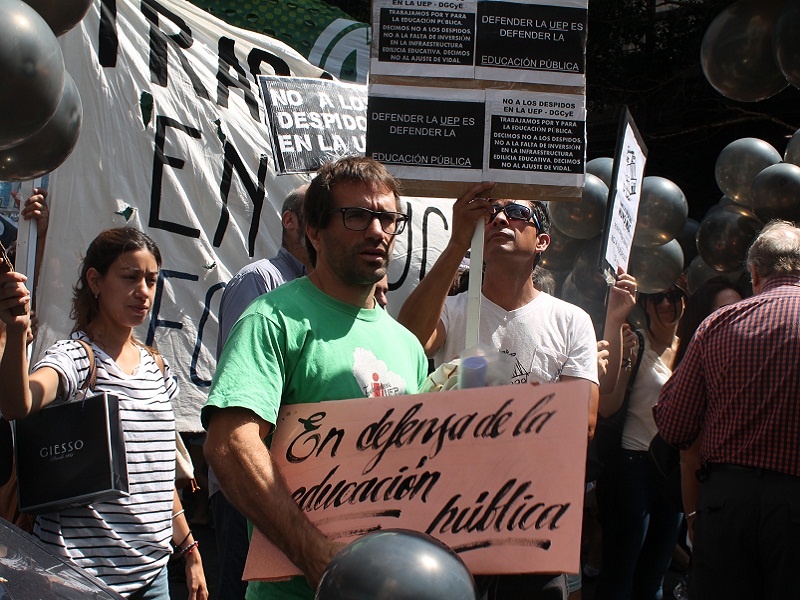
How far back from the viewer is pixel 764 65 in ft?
16.4

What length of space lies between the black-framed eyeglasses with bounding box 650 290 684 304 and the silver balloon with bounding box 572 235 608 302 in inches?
12.2

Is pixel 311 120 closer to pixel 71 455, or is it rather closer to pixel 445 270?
pixel 445 270

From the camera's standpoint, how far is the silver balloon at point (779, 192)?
545cm

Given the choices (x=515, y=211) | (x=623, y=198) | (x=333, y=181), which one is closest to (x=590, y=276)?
(x=623, y=198)

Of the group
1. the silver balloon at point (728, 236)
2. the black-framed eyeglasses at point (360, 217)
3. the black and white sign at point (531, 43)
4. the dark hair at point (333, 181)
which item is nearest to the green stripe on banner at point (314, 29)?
the silver balloon at point (728, 236)

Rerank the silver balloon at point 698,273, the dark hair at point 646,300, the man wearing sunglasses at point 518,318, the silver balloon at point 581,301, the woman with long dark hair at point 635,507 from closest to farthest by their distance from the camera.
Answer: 1. the man wearing sunglasses at point 518,318
2. the woman with long dark hair at point 635,507
3. the dark hair at point 646,300
4. the silver balloon at point 581,301
5. the silver balloon at point 698,273

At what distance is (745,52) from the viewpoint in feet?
16.4

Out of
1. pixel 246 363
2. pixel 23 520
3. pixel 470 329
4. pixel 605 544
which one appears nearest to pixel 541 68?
pixel 470 329

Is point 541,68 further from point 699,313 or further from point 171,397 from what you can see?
point 699,313

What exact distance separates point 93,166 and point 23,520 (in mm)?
2297

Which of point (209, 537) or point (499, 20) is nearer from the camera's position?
point (499, 20)

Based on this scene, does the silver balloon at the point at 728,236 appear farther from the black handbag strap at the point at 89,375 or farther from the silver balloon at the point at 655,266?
the black handbag strap at the point at 89,375

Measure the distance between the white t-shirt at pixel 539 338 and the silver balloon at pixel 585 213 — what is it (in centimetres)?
250

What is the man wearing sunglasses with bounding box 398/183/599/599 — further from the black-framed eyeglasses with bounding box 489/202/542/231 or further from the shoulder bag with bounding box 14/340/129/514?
the shoulder bag with bounding box 14/340/129/514
